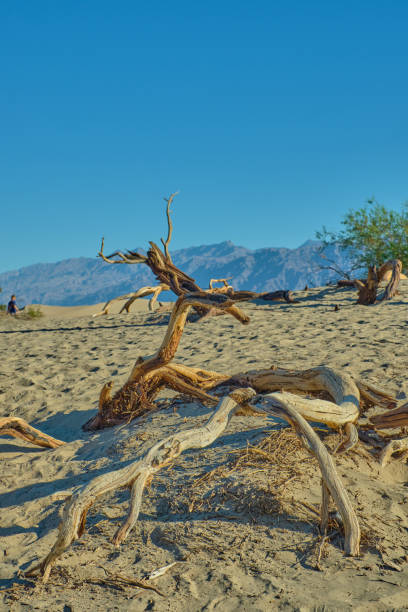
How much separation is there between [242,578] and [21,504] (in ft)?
6.79

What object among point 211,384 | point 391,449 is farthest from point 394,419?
point 211,384

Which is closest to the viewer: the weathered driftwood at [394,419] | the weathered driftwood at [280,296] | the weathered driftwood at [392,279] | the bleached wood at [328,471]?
the bleached wood at [328,471]

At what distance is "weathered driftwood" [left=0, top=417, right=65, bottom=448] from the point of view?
5199 mm

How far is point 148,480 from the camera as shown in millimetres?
3016

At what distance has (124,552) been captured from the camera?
301 centimetres

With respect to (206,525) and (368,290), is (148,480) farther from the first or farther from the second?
(368,290)

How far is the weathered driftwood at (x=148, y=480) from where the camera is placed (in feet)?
8.83

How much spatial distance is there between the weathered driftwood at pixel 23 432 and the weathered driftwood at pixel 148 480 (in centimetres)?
250

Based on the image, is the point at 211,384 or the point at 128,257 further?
the point at 128,257

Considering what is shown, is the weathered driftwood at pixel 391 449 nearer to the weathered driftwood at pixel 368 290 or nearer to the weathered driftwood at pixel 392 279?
the weathered driftwood at pixel 368 290

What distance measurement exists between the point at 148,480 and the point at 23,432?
2.76 metres

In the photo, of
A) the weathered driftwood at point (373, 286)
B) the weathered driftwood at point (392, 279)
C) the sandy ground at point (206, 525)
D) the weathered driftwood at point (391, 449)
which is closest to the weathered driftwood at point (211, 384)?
the sandy ground at point (206, 525)

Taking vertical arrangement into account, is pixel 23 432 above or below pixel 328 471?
below

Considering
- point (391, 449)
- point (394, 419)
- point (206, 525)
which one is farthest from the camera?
point (394, 419)
